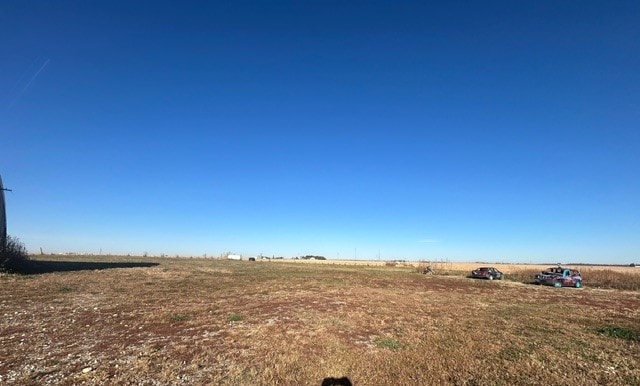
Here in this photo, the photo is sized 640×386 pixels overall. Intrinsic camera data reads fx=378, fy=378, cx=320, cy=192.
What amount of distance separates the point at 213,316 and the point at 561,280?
3834 centimetres

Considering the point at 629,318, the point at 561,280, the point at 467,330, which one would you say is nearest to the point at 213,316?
the point at 467,330

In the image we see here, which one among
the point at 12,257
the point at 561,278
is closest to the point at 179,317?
the point at 12,257

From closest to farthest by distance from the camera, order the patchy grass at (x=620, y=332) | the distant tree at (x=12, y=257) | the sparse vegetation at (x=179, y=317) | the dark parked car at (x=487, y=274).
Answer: the patchy grass at (x=620, y=332), the sparse vegetation at (x=179, y=317), the distant tree at (x=12, y=257), the dark parked car at (x=487, y=274)

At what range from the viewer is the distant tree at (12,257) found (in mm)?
29922

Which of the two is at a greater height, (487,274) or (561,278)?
(561,278)

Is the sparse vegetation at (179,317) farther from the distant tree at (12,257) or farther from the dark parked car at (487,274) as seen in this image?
the dark parked car at (487,274)

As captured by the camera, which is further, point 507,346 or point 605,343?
point 605,343

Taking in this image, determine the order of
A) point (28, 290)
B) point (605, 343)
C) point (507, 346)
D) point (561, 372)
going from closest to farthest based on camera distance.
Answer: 1. point (561, 372)
2. point (507, 346)
3. point (605, 343)
4. point (28, 290)

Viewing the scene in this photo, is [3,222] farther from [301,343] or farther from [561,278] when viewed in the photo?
[561,278]

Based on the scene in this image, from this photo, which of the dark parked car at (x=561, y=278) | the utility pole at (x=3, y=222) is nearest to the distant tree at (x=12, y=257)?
the utility pole at (x=3, y=222)

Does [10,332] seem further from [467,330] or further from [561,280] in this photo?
[561,280]

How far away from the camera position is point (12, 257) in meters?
32.4

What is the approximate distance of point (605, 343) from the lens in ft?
39.4

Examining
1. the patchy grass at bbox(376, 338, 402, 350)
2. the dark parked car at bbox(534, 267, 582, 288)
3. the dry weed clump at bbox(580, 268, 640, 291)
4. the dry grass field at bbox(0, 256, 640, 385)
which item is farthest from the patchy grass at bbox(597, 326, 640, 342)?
the dry weed clump at bbox(580, 268, 640, 291)
